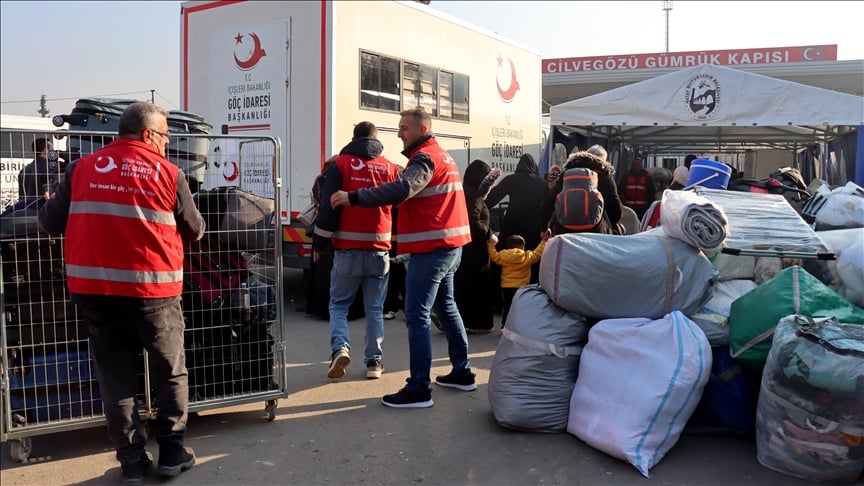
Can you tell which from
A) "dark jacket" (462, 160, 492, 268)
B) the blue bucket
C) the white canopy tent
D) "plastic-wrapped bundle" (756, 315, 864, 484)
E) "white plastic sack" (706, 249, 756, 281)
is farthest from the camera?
the white canopy tent

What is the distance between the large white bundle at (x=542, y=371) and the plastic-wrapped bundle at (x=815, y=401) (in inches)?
37.9

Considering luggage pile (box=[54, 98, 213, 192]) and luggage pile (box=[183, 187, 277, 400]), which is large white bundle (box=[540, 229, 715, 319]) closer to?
luggage pile (box=[183, 187, 277, 400])

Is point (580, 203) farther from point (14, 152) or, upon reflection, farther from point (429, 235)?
point (14, 152)

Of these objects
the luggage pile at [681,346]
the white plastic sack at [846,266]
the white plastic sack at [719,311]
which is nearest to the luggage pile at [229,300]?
the luggage pile at [681,346]

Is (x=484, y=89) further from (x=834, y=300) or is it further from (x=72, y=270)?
(x=72, y=270)

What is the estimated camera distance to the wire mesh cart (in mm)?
3377

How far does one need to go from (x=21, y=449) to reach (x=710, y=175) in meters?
4.97

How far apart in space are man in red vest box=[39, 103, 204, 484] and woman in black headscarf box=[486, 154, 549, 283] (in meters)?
3.91

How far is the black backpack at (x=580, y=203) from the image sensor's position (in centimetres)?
484

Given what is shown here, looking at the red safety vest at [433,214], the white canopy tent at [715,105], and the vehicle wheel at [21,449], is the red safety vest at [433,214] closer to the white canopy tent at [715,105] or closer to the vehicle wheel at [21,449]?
the vehicle wheel at [21,449]

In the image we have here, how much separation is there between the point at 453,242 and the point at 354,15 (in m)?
3.75

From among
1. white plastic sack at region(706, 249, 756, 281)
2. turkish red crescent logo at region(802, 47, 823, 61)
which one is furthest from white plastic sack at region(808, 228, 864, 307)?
turkish red crescent logo at region(802, 47, 823, 61)

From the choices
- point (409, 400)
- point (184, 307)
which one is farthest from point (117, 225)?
point (409, 400)

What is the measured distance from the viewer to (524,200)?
6.76m
